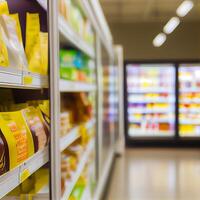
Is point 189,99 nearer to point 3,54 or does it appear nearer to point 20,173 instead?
point 20,173

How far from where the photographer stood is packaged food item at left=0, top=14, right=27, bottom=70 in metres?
1.01

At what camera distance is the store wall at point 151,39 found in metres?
8.27

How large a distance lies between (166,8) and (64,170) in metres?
5.73

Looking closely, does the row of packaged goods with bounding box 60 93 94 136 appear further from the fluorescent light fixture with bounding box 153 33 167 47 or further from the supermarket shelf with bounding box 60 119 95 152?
the fluorescent light fixture with bounding box 153 33 167 47

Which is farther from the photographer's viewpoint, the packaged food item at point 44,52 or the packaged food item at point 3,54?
the packaged food item at point 44,52

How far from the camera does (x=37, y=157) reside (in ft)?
4.11

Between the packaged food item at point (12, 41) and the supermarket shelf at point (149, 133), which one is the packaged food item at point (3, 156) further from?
the supermarket shelf at point (149, 133)

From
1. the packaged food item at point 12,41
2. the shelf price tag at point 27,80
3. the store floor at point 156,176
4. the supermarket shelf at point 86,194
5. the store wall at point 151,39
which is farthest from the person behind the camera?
the store wall at point 151,39

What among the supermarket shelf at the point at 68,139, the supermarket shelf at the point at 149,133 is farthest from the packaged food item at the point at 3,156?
the supermarket shelf at the point at 149,133

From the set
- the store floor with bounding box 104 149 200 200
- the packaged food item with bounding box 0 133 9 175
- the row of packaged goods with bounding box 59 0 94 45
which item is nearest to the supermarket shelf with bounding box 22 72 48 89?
the packaged food item with bounding box 0 133 9 175

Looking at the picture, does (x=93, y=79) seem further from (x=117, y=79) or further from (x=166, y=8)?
(x=166, y=8)

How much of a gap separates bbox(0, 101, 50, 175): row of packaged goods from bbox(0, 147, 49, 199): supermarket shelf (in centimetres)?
2

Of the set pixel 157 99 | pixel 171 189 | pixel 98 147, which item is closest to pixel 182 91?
pixel 157 99

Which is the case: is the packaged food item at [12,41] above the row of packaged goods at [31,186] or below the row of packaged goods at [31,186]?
above
